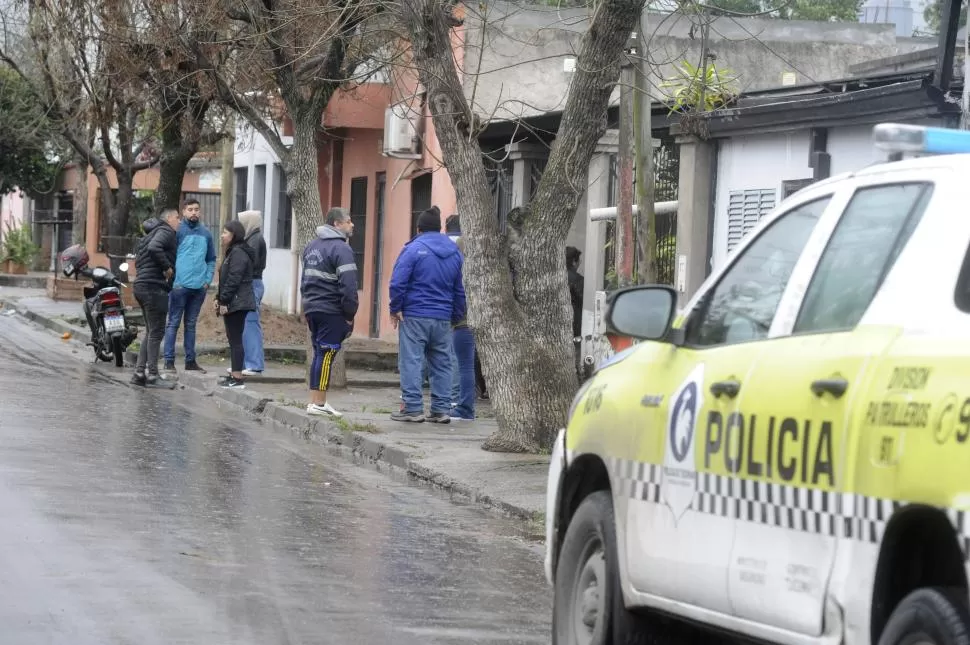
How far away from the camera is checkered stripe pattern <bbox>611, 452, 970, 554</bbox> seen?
3711mm

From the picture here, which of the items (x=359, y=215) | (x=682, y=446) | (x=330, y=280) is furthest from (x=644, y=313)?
(x=359, y=215)

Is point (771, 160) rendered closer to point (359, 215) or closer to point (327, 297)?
point (327, 297)

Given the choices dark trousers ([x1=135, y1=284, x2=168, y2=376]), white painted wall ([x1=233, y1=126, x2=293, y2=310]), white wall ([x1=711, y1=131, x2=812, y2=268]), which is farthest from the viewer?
white painted wall ([x1=233, y1=126, x2=293, y2=310])

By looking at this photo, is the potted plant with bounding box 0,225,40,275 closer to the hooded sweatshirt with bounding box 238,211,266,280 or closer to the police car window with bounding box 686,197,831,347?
the hooded sweatshirt with bounding box 238,211,266,280

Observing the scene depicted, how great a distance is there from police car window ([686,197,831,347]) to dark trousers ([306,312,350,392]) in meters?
9.97

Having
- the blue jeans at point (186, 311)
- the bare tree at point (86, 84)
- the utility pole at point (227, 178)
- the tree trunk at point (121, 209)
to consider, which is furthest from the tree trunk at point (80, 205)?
the blue jeans at point (186, 311)

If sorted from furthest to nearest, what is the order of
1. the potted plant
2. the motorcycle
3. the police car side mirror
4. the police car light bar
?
1. the potted plant
2. the motorcycle
3. the police car side mirror
4. the police car light bar

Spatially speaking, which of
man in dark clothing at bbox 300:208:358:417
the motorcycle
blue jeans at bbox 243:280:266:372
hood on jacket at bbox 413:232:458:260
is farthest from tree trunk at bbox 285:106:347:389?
hood on jacket at bbox 413:232:458:260

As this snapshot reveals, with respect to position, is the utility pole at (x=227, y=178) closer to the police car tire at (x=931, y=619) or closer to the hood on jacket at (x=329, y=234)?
the hood on jacket at (x=329, y=234)

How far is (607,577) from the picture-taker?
17.4 feet

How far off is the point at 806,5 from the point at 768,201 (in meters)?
40.1

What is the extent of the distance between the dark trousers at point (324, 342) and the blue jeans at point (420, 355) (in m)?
0.64

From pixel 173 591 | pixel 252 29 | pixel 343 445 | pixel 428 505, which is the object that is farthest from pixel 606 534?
pixel 252 29

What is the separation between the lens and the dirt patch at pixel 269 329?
938 inches
